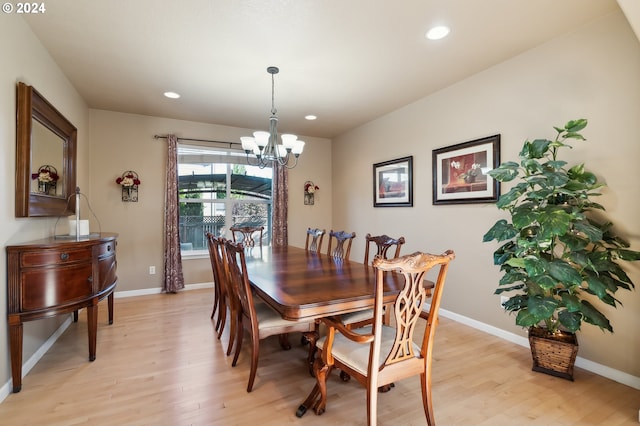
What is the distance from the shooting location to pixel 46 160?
2.64m

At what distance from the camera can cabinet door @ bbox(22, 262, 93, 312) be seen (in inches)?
81.4

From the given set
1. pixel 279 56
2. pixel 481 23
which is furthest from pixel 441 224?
pixel 279 56

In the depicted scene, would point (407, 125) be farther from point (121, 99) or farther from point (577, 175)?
point (121, 99)

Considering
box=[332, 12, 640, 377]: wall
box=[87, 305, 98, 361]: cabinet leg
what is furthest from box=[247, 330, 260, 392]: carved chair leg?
box=[332, 12, 640, 377]: wall

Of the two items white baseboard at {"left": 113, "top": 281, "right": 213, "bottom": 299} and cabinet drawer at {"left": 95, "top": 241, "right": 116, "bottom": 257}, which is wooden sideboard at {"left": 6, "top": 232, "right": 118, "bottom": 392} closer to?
cabinet drawer at {"left": 95, "top": 241, "right": 116, "bottom": 257}

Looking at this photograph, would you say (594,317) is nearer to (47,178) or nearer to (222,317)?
(222,317)

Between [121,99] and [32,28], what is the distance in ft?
4.90

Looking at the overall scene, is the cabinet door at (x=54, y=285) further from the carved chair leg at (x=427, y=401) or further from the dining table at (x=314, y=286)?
the carved chair leg at (x=427, y=401)

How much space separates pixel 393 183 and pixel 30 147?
151 inches

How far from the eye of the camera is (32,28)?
7.77 feet

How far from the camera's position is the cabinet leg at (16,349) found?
2010mm

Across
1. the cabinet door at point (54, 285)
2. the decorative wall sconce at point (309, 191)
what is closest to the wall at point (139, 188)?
the decorative wall sconce at point (309, 191)

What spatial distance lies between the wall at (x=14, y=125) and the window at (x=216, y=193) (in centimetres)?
197

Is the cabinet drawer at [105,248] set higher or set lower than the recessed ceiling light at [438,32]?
lower
